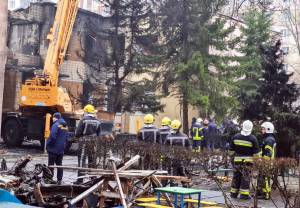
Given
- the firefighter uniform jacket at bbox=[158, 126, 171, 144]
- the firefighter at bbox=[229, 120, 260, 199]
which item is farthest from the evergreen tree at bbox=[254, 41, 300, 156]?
the firefighter at bbox=[229, 120, 260, 199]

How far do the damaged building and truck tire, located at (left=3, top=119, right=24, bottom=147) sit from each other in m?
8.83

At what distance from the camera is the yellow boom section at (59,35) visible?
2422cm

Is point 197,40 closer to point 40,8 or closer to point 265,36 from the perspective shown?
point 265,36

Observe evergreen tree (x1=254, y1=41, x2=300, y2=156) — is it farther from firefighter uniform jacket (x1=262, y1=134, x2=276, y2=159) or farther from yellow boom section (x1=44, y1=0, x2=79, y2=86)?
yellow boom section (x1=44, y1=0, x2=79, y2=86)

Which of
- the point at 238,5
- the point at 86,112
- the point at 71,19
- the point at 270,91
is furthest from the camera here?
the point at 71,19

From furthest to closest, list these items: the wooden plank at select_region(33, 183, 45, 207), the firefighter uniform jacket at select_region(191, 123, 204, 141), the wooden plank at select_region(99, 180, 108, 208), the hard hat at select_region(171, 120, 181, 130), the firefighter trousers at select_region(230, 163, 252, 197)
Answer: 1. the firefighter uniform jacket at select_region(191, 123, 204, 141)
2. the hard hat at select_region(171, 120, 181, 130)
3. the firefighter trousers at select_region(230, 163, 252, 197)
4. the wooden plank at select_region(99, 180, 108, 208)
5. the wooden plank at select_region(33, 183, 45, 207)

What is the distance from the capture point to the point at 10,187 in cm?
928

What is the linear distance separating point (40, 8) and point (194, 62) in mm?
13167

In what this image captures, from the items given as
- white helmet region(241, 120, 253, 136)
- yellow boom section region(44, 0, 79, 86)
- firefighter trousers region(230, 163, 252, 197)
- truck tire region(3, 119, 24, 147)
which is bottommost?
firefighter trousers region(230, 163, 252, 197)

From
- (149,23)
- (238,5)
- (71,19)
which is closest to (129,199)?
(238,5)

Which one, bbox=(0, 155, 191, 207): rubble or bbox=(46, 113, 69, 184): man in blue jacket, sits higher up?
bbox=(46, 113, 69, 184): man in blue jacket

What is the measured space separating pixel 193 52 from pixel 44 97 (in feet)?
34.6

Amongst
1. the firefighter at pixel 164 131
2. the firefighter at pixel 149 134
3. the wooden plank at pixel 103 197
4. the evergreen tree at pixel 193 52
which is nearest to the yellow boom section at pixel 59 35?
the evergreen tree at pixel 193 52

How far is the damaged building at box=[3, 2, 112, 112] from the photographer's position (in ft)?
112
